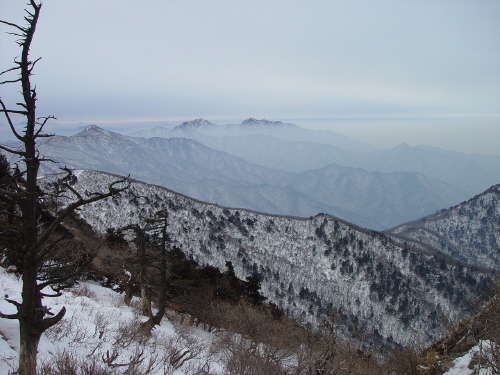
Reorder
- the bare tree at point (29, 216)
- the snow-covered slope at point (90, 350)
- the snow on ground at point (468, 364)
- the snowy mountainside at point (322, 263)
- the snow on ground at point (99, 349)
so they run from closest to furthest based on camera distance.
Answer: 1. the bare tree at point (29, 216)
2. the snow-covered slope at point (90, 350)
3. the snow on ground at point (99, 349)
4. the snow on ground at point (468, 364)
5. the snowy mountainside at point (322, 263)

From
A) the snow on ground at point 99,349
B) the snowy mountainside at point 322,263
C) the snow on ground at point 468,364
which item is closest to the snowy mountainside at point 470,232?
the snowy mountainside at point 322,263

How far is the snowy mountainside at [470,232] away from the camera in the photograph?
6019 inches

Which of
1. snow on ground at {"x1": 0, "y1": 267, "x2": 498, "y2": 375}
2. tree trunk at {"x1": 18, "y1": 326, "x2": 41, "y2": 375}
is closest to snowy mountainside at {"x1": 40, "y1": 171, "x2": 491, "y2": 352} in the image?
snow on ground at {"x1": 0, "y1": 267, "x2": 498, "y2": 375}

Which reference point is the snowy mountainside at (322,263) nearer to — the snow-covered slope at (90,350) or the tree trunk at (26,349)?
the snow-covered slope at (90,350)

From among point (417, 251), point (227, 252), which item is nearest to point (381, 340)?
point (417, 251)

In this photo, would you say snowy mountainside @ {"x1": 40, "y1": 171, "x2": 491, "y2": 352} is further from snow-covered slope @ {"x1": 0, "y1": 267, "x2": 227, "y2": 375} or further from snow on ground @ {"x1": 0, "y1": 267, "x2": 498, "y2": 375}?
snow-covered slope @ {"x1": 0, "y1": 267, "x2": 227, "y2": 375}

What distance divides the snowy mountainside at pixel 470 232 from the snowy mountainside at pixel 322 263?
195ft

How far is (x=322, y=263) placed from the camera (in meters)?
102

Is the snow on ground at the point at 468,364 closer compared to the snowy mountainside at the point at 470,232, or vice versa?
the snow on ground at the point at 468,364

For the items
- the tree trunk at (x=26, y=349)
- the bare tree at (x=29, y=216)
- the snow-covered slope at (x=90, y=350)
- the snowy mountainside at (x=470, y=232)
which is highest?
the bare tree at (x=29, y=216)

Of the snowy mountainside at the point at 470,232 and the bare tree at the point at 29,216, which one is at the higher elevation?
the bare tree at the point at 29,216

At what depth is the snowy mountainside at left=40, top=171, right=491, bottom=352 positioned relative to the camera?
88.0 metres

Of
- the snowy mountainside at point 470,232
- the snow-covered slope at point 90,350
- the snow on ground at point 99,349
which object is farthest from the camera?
the snowy mountainside at point 470,232

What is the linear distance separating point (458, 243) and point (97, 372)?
190 metres
